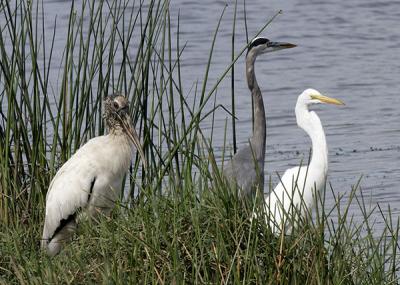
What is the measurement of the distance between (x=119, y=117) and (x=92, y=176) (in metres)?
0.29

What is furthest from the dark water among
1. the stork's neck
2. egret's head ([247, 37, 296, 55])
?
egret's head ([247, 37, 296, 55])

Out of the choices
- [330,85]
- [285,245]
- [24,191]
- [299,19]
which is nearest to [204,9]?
[299,19]

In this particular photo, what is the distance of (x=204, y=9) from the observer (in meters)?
13.7

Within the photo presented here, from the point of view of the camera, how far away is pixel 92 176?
5117 millimetres

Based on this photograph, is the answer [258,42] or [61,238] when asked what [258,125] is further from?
[61,238]

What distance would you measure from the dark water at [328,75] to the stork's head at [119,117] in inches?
67.8

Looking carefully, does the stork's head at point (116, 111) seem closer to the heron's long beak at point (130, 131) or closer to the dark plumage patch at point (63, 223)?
the heron's long beak at point (130, 131)

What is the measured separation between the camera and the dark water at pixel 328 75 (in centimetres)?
789

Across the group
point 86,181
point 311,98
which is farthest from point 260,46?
point 86,181

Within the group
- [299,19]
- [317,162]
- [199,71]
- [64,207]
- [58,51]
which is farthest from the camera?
[299,19]

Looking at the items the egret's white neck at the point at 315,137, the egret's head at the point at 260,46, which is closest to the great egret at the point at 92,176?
the egret's white neck at the point at 315,137

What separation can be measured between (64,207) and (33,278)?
140 centimetres

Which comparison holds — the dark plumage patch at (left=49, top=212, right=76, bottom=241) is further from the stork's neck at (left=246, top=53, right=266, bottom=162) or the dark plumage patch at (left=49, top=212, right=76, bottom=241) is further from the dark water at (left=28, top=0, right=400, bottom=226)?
the dark water at (left=28, top=0, right=400, bottom=226)

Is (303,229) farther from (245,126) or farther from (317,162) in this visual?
(245,126)
